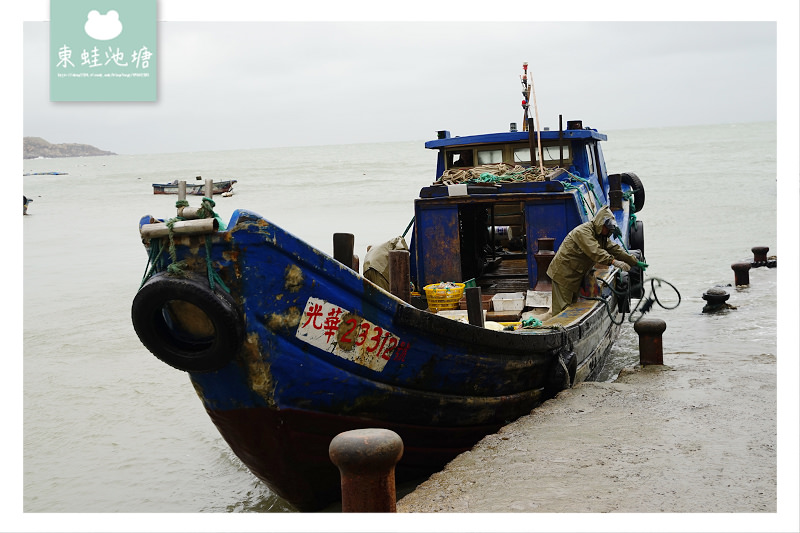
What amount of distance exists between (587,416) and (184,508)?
342cm

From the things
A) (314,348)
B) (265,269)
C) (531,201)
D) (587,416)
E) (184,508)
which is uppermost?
(531,201)

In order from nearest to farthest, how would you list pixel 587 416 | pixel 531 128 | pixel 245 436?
pixel 245 436
pixel 587 416
pixel 531 128

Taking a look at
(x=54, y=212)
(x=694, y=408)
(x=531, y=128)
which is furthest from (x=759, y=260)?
(x=54, y=212)

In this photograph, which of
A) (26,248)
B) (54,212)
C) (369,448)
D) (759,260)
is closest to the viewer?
(369,448)

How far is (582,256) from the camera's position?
8.26 m

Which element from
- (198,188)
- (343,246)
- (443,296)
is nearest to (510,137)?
(443,296)

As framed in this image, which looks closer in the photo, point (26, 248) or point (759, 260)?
point (759, 260)

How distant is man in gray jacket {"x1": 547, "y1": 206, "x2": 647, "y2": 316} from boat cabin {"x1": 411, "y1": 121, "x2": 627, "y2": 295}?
2.21 ft

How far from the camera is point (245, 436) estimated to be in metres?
5.27

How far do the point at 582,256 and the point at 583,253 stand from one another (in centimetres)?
4

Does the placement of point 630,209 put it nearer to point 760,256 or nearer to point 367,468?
point 760,256

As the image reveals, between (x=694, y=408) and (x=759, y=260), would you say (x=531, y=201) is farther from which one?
(x=759, y=260)

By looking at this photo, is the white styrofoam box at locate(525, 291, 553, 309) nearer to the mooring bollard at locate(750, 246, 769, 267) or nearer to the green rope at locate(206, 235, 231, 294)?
the green rope at locate(206, 235, 231, 294)

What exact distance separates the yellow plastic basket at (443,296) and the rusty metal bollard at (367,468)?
4.65 meters
